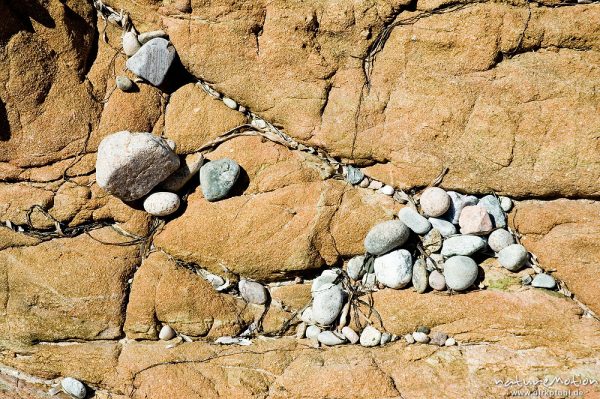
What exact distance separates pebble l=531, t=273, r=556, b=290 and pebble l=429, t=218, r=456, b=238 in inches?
20.6

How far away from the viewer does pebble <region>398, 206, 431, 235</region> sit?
312 centimetres

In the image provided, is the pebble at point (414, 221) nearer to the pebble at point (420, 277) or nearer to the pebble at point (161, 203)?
the pebble at point (420, 277)

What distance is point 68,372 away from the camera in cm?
314

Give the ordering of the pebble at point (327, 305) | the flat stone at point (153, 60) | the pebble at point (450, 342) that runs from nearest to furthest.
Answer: the pebble at point (450, 342), the pebble at point (327, 305), the flat stone at point (153, 60)

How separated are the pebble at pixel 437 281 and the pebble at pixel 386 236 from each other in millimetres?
263

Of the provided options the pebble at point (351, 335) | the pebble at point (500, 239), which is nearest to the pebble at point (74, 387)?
the pebble at point (351, 335)

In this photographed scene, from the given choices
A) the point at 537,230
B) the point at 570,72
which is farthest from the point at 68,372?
the point at 570,72

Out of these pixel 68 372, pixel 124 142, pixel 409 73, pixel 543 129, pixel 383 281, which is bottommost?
pixel 68 372

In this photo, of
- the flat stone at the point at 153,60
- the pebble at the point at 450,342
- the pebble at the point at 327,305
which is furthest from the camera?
the flat stone at the point at 153,60

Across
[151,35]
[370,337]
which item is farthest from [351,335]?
[151,35]

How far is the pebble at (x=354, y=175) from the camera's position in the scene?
3285 millimetres

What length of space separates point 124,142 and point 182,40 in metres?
0.77

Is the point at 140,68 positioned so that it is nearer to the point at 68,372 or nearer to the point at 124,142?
the point at 124,142

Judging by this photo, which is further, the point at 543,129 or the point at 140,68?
the point at 140,68
